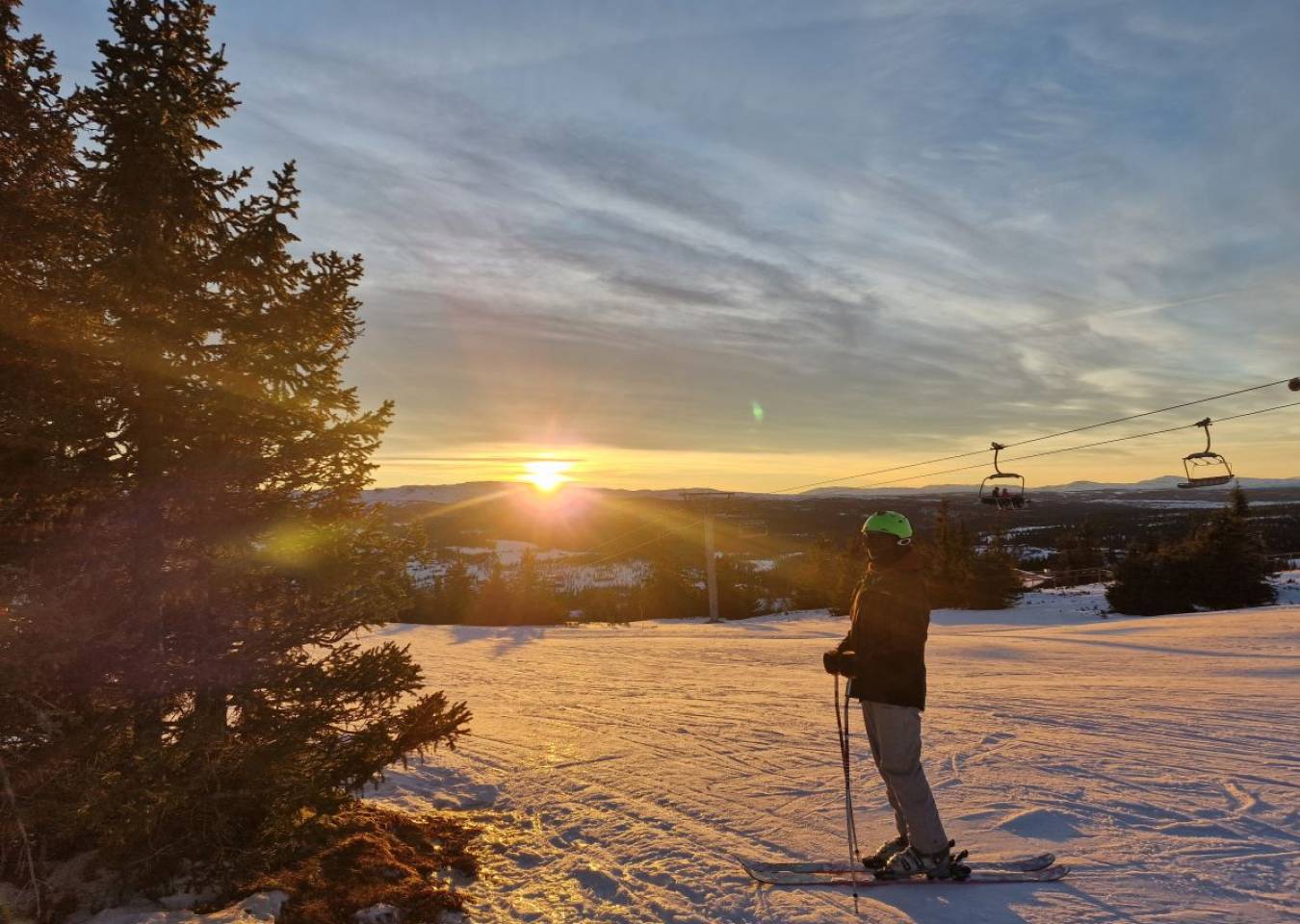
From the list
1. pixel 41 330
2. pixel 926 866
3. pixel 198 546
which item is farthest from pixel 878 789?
pixel 41 330

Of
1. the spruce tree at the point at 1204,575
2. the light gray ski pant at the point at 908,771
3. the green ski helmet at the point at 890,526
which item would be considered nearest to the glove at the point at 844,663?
the light gray ski pant at the point at 908,771

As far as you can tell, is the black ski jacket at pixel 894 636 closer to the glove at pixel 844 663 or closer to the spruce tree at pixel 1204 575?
the glove at pixel 844 663

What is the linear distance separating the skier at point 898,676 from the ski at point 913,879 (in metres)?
0.06

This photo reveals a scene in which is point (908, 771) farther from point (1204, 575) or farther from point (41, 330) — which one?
point (1204, 575)

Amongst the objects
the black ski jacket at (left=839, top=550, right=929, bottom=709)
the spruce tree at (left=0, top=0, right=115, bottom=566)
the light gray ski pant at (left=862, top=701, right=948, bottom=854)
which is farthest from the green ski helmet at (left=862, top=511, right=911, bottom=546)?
the spruce tree at (left=0, top=0, right=115, bottom=566)

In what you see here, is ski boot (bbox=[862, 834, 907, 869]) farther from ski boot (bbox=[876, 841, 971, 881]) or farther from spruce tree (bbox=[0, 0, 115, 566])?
spruce tree (bbox=[0, 0, 115, 566])

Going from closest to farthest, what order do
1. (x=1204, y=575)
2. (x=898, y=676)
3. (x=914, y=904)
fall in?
(x=914, y=904) → (x=898, y=676) → (x=1204, y=575)

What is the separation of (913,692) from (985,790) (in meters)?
2.73

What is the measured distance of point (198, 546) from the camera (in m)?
5.12

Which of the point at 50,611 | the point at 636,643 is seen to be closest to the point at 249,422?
the point at 50,611

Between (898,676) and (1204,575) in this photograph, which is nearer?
(898,676)

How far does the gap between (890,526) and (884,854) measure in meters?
2.41

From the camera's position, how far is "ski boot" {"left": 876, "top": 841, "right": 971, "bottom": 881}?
4.72 m

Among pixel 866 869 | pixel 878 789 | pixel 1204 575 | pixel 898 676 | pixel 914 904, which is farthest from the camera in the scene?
pixel 1204 575
